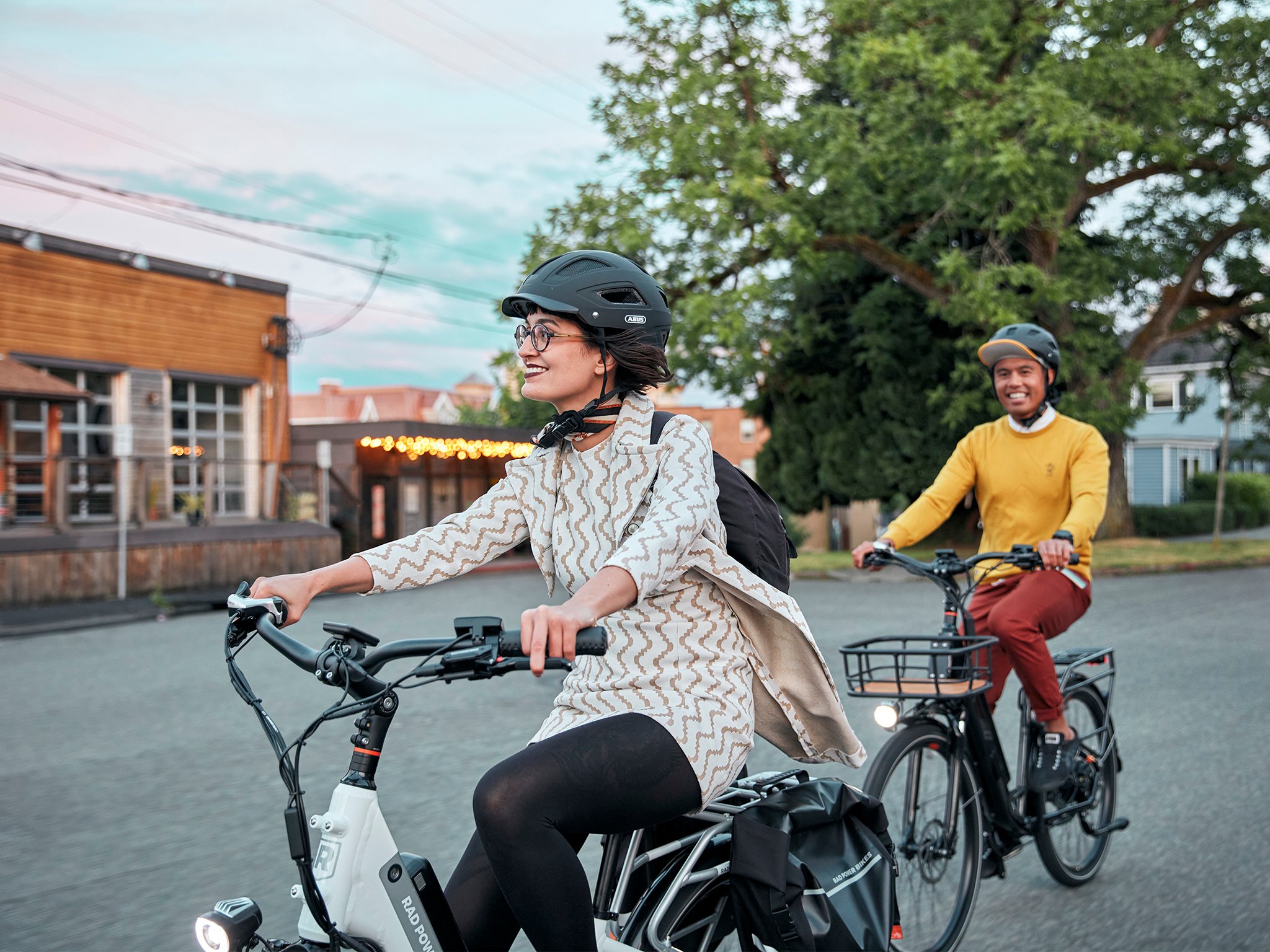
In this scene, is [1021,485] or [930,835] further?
[1021,485]

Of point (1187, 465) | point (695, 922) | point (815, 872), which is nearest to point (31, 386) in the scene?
point (695, 922)

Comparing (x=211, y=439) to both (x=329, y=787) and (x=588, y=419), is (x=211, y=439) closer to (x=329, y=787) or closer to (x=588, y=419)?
(x=329, y=787)

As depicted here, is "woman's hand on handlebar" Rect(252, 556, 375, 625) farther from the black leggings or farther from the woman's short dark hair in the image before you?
the woman's short dark hair

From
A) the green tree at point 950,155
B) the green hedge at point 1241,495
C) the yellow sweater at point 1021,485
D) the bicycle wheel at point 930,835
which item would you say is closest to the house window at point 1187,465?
the green hedge at point 1241,495

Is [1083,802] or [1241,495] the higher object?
[1083,802]

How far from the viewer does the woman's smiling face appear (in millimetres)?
2377

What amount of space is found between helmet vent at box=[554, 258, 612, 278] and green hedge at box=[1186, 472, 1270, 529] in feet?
141

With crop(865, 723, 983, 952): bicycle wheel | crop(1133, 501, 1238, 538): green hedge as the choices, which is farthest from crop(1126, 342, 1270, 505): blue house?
crop(865, 723, 983, 952): bicycle wheel

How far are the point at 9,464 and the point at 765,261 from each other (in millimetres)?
13847

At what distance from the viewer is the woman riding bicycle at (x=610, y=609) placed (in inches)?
81.0

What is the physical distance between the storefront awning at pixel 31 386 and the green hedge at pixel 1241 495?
36.4m

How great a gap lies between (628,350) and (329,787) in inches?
162

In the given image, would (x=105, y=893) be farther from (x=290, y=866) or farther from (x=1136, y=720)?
(x=1136, y=720)

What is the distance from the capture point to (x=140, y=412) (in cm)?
2455
